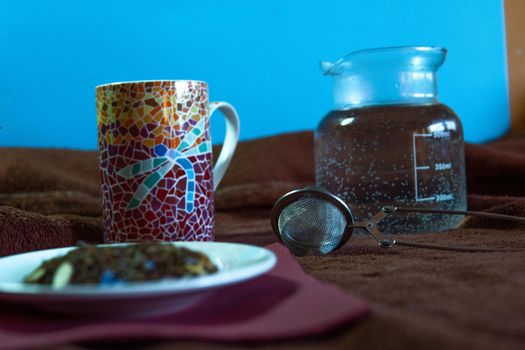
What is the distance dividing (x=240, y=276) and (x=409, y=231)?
444mm

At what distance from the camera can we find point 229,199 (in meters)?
1.05

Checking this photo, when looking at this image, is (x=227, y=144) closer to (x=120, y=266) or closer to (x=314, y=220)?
(x=314, y=220)

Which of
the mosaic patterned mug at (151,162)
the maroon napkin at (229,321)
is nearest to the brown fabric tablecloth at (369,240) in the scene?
the maroon napkin at (229,321)

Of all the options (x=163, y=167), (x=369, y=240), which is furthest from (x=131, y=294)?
(x=369, y=240)

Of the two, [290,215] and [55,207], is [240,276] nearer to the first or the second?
[290,215]

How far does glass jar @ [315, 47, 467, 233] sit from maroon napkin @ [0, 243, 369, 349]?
1.15 feet

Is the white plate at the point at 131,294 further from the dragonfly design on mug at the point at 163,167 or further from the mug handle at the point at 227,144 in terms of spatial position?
the mug handle at the point at 227,144

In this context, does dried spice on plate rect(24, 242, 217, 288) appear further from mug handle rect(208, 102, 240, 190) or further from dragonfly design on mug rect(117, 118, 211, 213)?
mug handle rect(208, 102, 240, 190)

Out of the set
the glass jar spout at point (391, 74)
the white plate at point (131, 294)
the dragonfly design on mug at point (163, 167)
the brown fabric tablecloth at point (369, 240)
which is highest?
the glass jar spout at point (391, 74)

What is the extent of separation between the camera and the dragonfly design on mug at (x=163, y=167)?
2.10 ft

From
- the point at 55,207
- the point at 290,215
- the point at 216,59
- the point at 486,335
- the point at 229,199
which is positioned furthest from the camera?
the point at 216,59

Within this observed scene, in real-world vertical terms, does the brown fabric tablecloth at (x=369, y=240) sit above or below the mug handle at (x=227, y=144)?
below

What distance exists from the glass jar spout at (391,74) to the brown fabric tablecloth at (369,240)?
0.17 metres

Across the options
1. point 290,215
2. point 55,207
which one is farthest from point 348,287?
point 55,207
